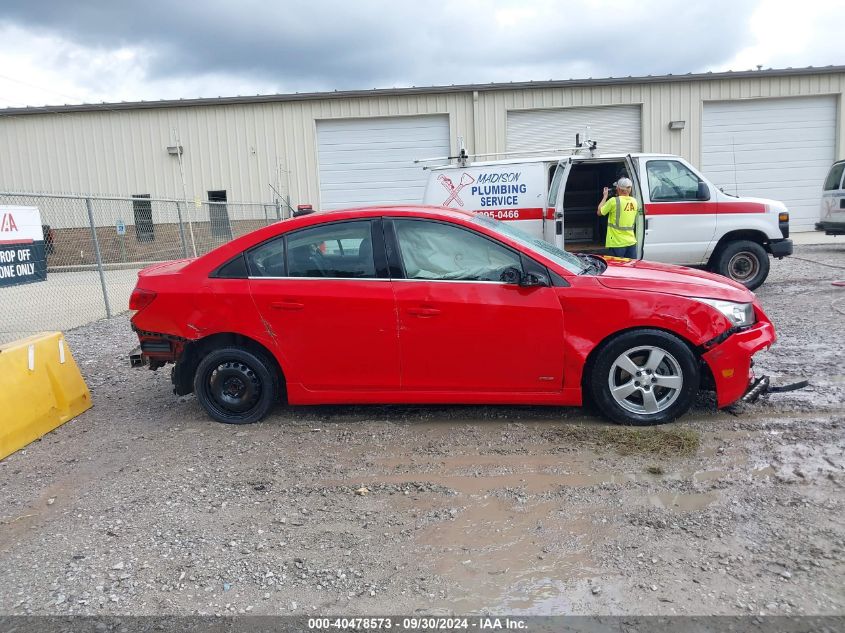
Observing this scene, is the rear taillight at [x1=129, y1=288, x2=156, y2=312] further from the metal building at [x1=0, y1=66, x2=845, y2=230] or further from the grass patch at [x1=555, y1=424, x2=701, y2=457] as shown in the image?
the metal building at [x1=0, y1=66, x2=845, y2=230]

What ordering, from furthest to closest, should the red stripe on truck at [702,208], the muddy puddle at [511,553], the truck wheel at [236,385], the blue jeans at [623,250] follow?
the red stripe on truck at [702,208], the blue jeans at [623,250], the truck wheel at [236,385], the muddy puddle at [511,553]

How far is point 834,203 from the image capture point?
15.1m

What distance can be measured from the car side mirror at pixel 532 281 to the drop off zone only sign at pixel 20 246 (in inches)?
252

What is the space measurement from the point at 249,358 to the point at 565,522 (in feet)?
8.57

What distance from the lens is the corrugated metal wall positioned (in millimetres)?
20266

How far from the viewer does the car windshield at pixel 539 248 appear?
477 cm

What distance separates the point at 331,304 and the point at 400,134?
16.9 m

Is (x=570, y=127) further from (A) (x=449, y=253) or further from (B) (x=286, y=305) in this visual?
(B) (x=286, y=305)

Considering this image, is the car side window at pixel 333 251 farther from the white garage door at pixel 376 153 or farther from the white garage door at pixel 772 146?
the white garage door at pixel 772 146

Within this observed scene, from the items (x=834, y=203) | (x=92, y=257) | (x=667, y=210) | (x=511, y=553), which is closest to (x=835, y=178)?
(x=834, y=203)

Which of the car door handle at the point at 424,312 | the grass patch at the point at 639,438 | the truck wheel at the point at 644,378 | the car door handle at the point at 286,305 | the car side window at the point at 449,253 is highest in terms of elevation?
the car side window at the point at 449,253

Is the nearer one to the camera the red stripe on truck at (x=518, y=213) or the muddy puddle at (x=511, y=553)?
the muddy puddle at (x=511, y=553)

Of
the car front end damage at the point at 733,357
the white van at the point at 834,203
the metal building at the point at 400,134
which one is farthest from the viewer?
the metal building at the point at 400,134

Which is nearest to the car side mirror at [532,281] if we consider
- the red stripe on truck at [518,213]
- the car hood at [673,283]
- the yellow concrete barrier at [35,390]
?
the car hood at [673,283]
